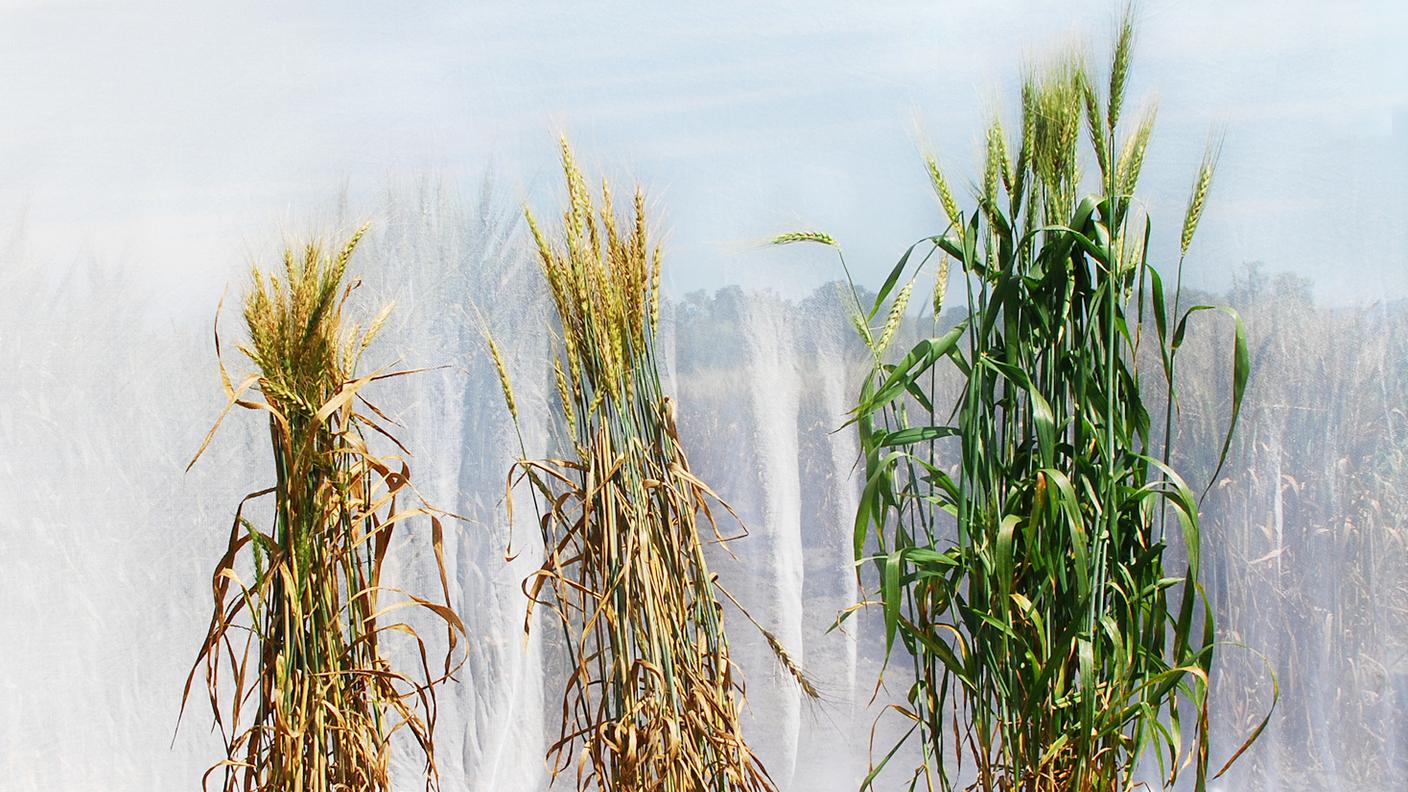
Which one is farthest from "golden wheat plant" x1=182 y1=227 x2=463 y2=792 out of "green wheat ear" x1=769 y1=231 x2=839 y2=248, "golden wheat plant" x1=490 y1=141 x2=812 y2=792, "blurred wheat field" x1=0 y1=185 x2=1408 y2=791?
"green wheat ear" x1=769 y1=231 x2=839 y2=248

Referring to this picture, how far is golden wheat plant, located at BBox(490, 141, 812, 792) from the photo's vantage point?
5.32 ft

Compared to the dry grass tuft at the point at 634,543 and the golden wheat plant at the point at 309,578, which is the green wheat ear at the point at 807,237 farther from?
the golden wheat plant at the point at 309,578

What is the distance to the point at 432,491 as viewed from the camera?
206 centimetres

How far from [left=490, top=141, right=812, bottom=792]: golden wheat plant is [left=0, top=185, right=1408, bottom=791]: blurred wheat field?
27 centimetres

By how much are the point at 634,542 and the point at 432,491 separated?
0.59 m

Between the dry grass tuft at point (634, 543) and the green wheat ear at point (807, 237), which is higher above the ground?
the green wheat ear at point (807, 237)

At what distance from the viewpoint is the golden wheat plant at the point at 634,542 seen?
1.62 meters

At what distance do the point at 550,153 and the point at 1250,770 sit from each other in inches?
63.5

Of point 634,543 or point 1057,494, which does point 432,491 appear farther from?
point 1057,494

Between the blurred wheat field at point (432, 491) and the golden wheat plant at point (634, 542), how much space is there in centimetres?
27

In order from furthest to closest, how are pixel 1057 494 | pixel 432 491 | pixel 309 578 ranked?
1. pixel 432 491
2. pixel 309 578
3. pixel 1057 494

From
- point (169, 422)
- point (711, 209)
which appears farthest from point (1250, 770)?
point (169, 422)

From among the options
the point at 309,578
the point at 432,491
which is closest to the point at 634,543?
the point at 309,578

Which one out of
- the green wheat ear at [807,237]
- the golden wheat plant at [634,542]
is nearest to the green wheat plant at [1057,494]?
the green wheat ear at [807,237]
